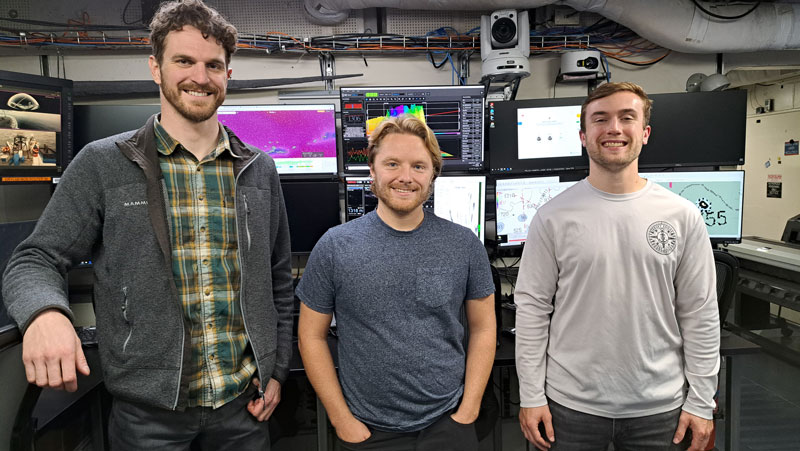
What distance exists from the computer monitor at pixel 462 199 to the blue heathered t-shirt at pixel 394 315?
3.58 feet

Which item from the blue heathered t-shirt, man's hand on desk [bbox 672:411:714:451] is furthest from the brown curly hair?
man's hand on desk [bbox 672:411:714:451]

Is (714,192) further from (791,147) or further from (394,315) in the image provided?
(791,147)

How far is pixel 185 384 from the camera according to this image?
1071 mm

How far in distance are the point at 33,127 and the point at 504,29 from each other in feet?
8.21

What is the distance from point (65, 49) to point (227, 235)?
239 cm

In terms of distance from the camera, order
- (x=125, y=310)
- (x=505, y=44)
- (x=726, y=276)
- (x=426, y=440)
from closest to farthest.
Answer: (x=125, y=310) < (x=426, y=440) < (x=726, y=276) < (x=505, y=44)

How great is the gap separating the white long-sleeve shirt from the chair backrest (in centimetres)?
67

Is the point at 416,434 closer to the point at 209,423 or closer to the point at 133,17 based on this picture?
the point at 209,423

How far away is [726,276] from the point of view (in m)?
1.80

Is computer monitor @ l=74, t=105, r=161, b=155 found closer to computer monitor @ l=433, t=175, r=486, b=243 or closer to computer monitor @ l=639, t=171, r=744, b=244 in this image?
computer monitor @ l=433, t=175, r=486, b=243

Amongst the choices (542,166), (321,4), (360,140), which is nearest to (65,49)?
(321,4)

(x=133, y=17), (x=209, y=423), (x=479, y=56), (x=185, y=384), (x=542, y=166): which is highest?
(x=133, y=17)

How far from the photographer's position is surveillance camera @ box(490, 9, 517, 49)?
8.55 feet

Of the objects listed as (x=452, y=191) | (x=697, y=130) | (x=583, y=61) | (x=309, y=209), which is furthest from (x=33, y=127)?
(x=697, y=130)
